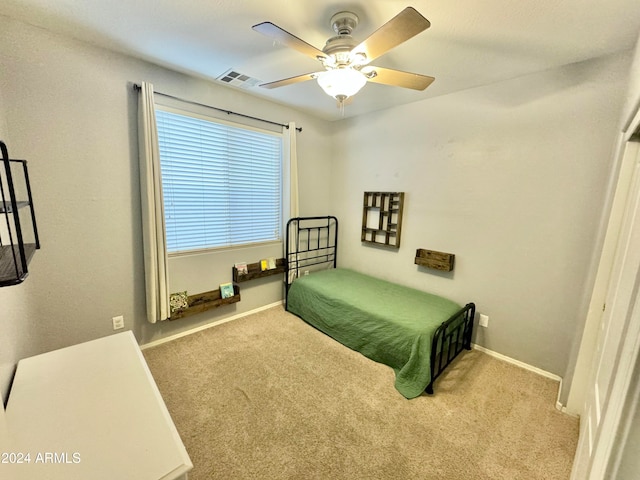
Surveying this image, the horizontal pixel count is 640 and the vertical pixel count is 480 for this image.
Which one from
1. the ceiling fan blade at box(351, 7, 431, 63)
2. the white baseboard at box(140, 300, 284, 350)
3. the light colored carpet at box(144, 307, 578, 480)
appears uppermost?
the ceiling fan blade at box(351, 7, 431, 63)

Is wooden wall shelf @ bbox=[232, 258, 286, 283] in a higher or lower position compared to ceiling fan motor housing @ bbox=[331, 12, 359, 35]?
lower

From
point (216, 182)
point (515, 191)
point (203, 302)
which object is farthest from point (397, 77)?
point (203, 302)

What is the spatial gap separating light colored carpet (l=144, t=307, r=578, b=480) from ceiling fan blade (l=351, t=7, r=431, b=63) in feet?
7.35

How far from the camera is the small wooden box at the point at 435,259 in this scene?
8.93 feet

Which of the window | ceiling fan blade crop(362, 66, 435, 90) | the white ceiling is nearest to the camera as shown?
the white ceiling

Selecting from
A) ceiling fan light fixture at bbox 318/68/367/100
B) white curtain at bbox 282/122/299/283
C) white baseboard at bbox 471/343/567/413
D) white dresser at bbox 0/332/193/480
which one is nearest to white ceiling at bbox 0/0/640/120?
ceiling fan light fixture at bbox 318/68/367/100

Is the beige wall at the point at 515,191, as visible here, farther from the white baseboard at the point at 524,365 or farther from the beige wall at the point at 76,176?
the beige wall at the point at 76,176

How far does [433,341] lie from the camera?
2.02 m

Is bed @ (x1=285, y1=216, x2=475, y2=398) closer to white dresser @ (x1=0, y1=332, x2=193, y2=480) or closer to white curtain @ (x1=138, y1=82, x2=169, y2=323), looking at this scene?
white curtain @ (x1=138, y1=82, x2=169, y2=323)

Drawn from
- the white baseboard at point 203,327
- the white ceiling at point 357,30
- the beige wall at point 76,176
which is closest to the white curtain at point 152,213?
the beige wall at point 76,176

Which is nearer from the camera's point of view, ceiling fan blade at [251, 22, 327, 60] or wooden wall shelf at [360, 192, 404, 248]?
ceiling fan blade at [251, 22, 327, 60]

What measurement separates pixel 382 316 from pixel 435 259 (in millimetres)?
979

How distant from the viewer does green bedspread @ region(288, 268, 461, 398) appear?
205 centimetres

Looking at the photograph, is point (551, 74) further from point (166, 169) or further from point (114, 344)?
point (114, 344)
